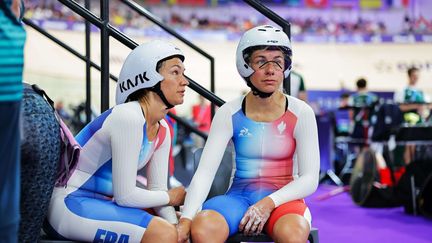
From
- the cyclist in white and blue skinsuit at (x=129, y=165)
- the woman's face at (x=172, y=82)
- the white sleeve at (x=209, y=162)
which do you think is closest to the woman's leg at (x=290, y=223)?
the white sleeve at (x=209, y=162)

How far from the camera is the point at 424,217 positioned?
20.5 ft

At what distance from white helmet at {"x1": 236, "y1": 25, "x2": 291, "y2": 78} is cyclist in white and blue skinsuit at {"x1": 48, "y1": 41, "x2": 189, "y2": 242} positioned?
314mm

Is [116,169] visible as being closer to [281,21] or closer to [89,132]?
[89,132]

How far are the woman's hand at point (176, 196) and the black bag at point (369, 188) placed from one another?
4.59 m

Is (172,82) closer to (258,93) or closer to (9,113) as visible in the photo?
(258,93)

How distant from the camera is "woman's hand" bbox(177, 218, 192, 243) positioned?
2594 millimetres

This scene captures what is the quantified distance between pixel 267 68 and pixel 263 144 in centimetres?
35

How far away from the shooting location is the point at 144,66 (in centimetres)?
274

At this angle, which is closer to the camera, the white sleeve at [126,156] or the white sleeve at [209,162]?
the white sleeve at [126,156]

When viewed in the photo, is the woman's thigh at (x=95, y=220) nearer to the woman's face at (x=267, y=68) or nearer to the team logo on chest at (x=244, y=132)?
the team logo on chest at (x=244, y=132)

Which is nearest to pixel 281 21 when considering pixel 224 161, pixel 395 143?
pixel 224 161

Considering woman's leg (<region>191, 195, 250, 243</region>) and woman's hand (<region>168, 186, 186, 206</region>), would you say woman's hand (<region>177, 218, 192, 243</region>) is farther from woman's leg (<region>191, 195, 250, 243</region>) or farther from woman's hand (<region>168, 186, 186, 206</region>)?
woman's hand (<region>168, 186, 186, 206</region>)

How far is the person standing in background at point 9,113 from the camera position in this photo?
1.70 meters

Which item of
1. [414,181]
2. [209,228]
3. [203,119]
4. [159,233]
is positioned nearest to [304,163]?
[209,228]
